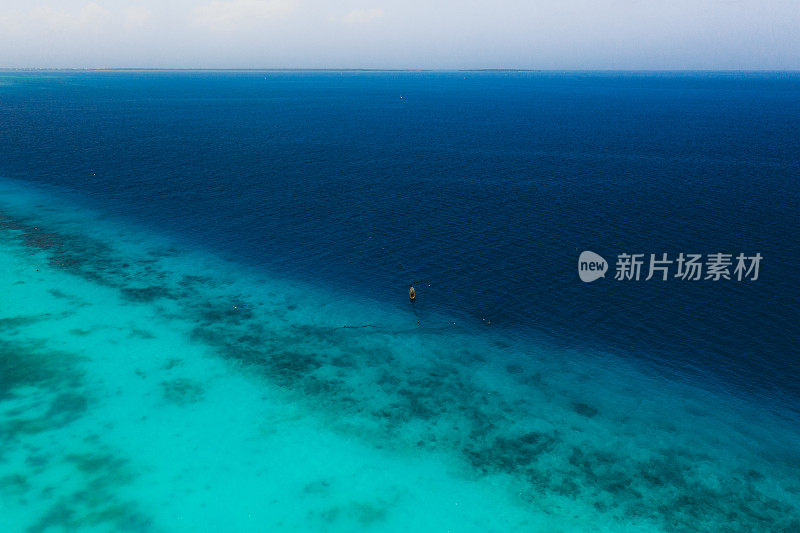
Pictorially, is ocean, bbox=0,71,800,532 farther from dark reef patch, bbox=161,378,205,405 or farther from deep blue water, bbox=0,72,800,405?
deep blue water, bbox=0,72,800,405

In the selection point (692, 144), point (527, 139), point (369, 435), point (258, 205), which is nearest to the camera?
point (369, 435)

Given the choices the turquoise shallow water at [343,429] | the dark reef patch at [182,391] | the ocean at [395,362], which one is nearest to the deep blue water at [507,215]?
the ocean at [395,362]

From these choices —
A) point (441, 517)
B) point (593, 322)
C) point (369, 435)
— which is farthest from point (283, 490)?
point (593, 322)

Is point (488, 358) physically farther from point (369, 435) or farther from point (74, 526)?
point (74, 526)

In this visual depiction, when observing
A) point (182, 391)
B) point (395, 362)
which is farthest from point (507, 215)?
point (182, 391)

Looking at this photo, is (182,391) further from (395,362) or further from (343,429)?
(395,362)

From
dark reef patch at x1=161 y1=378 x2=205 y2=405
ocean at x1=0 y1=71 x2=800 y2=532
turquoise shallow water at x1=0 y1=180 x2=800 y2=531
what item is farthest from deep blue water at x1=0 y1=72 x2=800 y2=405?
dark reef patch at x1=161 y1=378 x2=205 y2=405
